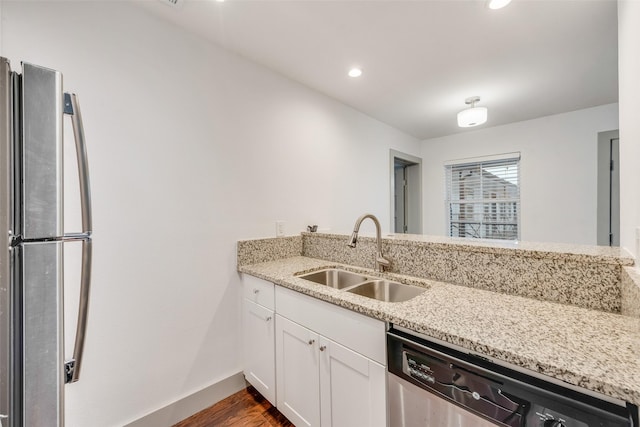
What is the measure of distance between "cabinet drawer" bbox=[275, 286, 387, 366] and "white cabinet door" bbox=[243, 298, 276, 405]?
18 centimetres

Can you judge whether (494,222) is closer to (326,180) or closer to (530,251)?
(326,180)

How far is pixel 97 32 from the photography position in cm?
135

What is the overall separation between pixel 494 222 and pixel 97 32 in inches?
175

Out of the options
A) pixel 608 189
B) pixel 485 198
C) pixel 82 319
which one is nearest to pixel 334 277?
pixel 82 319

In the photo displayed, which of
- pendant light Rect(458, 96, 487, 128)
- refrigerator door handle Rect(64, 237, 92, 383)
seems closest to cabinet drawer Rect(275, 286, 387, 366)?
refrigerator door handle Rect(64, 237, 92, 383)

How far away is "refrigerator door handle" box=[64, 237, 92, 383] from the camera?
65 centimetres

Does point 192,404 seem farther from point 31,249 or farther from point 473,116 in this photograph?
point 473,116

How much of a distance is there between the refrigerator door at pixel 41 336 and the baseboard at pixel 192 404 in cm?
124

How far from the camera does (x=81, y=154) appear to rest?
69 centimetres

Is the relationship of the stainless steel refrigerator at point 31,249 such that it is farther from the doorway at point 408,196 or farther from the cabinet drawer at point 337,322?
the doorway at point 408,196

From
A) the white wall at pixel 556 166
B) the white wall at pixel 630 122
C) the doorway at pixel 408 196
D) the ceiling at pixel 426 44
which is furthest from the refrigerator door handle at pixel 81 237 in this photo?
the white wall at pixel 556 166

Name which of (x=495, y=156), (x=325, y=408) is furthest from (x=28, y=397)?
(x=495, y=156)

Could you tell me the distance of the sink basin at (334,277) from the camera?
68.7 inches

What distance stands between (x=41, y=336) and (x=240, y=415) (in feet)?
4.85
